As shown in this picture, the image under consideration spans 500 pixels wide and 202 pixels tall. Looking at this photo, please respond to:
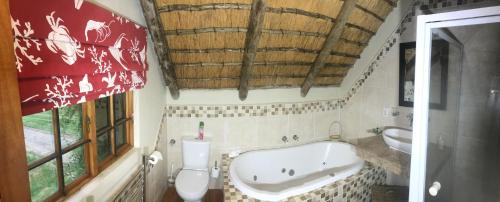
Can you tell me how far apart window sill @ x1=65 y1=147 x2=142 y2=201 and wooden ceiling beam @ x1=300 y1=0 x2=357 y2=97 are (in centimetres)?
218

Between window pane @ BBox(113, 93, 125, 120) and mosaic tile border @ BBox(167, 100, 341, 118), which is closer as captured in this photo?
window pane @ BBox(113, 93, 125, 120)

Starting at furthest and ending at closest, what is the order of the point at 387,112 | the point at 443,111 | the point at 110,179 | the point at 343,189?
the point at 387,112 < the point at 343,189 < the point at 110,179 < the point at 443,111

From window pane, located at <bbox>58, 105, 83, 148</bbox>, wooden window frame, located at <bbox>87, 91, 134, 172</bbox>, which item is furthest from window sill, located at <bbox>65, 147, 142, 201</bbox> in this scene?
window pane, located at <bbox>58, 105, 83, 148</bbox>

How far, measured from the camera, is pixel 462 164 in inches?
66.9

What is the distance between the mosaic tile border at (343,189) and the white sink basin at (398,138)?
382mm

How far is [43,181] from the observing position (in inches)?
49.6

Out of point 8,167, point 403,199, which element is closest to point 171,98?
point 8,167

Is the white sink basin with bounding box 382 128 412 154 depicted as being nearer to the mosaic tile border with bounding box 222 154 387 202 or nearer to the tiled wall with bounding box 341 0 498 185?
the tiled wall with bounding box 341 0 498 185

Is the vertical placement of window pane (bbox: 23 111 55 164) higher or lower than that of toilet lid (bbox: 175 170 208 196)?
higher

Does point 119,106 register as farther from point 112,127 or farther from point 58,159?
point 58,159

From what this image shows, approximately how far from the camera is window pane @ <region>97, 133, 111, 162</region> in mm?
1813

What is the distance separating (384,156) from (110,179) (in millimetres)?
2473

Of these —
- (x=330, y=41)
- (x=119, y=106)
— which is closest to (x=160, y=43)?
(x=119, y=106)

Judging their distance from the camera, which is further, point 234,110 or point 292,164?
point 292,164
